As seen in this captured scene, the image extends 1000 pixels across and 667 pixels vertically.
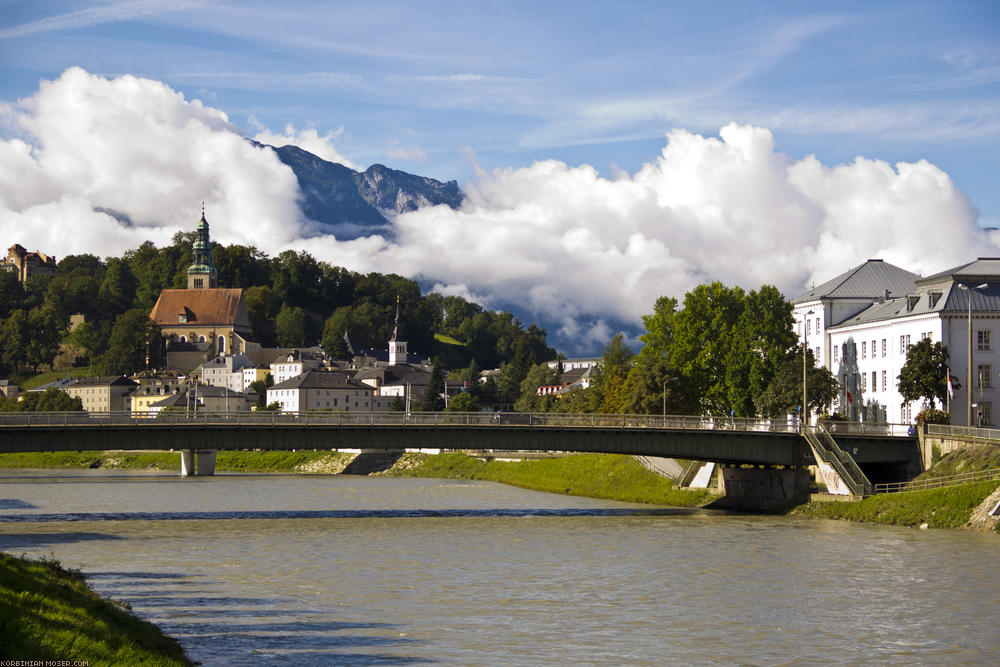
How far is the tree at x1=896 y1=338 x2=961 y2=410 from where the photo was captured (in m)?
79.8

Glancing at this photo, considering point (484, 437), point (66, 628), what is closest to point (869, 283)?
point (484, 437)

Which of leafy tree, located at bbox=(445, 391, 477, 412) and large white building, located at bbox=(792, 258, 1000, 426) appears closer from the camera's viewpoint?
large white building, located at bbox=(792, 258, 1000, 426)

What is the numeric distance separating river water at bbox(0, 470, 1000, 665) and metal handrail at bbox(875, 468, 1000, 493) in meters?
5.85

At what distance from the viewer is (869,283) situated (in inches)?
4134

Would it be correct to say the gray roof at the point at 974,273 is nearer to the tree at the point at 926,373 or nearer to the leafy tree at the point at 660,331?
the tree at the point at 926,373

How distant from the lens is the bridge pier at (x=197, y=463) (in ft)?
409

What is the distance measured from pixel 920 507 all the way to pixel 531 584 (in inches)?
1014

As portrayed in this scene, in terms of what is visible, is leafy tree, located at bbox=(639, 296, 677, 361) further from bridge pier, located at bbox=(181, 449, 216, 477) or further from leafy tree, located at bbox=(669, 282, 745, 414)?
bridge pier, located at bbox=(181, 449, 216, 477)

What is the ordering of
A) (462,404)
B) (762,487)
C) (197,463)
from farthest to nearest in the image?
1. (462,404)
2. (197,463)
3. (762,487)

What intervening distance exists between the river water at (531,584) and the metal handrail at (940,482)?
19.2 ft

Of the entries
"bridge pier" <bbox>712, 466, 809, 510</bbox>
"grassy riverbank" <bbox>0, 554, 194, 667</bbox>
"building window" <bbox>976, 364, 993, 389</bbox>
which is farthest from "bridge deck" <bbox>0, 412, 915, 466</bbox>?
"grassy riverbank" <bbox>0, 554, 194, 667</bbox>

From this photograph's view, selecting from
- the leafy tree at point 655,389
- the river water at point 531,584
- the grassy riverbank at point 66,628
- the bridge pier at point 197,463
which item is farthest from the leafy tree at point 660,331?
the grassy riverbank at point 66,628

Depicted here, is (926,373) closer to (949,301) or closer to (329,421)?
(949,301)

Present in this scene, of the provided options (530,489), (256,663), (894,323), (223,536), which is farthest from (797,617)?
(530,489)
